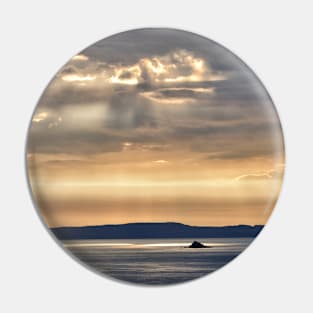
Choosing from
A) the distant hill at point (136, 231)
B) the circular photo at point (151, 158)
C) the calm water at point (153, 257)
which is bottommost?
the calm water at point (153, 257)

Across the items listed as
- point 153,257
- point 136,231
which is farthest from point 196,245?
point 136,231

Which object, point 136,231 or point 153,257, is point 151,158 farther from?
point 153,257

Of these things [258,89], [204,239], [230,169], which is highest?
[258,89]

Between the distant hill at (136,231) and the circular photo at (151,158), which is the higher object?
the circular photo at (151,158)

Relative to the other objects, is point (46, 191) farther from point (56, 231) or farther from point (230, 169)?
point (230, 169)

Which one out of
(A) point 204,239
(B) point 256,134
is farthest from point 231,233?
(B) point 256,134

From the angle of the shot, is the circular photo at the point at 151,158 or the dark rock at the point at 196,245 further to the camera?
the dark rock at the point at 196,245

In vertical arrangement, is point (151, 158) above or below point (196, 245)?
above
